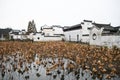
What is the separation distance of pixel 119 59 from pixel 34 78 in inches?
252

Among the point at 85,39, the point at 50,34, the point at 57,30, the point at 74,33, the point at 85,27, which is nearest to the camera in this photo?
the point at 85,39

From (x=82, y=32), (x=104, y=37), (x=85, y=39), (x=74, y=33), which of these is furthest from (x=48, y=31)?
(x=104, y=37)

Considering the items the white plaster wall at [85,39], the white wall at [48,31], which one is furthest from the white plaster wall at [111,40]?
the white wall at [48,31]

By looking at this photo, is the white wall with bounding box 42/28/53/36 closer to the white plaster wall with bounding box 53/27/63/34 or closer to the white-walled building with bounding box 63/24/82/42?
the white plaster wall with bounding box 53/27/63/34

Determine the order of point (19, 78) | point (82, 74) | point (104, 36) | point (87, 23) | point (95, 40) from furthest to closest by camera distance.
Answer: point (87, 23)
point (95, 40)
point (104, 36)
point (82, 74)
point (19, 78)

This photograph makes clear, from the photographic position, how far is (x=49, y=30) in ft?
165

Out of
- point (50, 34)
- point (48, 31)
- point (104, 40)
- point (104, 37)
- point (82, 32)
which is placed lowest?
point (104, 40)

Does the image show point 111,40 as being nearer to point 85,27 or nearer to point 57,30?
point 85,27

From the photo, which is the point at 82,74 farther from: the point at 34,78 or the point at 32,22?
the point at 32,22

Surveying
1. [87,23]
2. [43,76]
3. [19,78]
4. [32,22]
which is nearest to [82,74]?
[43,76]

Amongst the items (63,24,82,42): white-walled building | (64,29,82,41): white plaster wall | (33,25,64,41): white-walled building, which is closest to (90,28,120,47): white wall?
(63,24,82,42): white-walled building

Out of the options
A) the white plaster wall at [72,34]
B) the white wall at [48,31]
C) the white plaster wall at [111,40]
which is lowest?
the white plaster wall at [111,40]

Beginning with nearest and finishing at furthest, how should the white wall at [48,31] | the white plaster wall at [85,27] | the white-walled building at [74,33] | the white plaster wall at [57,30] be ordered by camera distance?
the white plaster wall at [85,27] → the white-walled building at [74,33] → the white wall at [48,31] → the white plaster wall at [57,30]

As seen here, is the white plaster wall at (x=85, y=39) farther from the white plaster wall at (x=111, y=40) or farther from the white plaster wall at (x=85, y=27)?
the white plaster wall at (x=111, y=40)
